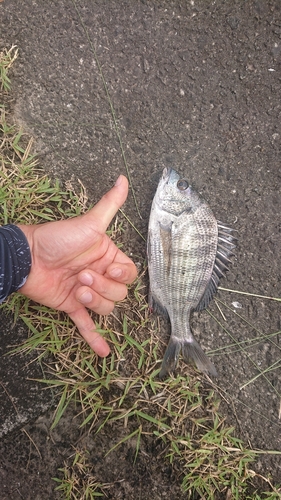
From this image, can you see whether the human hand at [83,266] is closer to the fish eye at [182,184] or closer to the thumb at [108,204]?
the thumb at [108,204]

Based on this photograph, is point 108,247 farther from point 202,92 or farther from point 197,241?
point 202,92

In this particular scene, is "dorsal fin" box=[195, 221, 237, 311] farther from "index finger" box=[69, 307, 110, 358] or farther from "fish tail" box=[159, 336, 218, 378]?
"index finger" box=[69, 307, 110, 358]

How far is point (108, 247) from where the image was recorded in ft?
9.00

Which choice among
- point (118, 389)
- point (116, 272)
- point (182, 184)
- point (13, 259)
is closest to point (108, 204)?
point (116, 272)

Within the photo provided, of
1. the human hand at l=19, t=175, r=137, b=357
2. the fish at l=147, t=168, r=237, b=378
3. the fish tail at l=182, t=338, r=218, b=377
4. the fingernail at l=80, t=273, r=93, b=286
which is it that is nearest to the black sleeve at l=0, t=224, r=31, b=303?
the human hand at l=19, t=175, r=137, b=357

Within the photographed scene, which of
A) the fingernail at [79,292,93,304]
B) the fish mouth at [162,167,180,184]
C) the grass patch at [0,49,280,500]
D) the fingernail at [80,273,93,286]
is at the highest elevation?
the fish mouth at [162,167,180,184]

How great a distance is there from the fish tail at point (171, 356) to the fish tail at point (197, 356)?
0.05m

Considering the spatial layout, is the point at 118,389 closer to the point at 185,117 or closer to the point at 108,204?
the point at 108,204

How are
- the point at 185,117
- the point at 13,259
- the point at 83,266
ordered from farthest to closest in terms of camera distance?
1. the point at 185,117
2. the point at 83,266
3. the point at 13,259

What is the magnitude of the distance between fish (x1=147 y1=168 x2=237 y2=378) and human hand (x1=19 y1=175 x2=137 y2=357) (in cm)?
27

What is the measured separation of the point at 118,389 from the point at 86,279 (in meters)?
0.90

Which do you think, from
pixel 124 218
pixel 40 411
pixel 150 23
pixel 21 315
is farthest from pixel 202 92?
pixel 40 411

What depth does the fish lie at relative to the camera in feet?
9.02

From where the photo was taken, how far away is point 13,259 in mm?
2498
